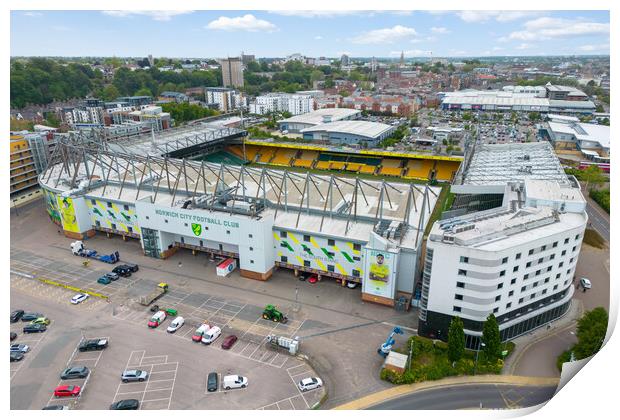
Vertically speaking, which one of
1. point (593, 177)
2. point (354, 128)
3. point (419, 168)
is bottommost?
point (419, 168)

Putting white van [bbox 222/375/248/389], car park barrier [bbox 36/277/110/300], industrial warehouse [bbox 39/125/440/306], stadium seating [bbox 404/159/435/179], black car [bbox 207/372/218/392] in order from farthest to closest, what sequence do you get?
stadium seating [bbox 404/159/435/179] → car park barrier [bbox 36/277/110/300] → industrial warehouse [bbox 39/125/440/306] → white van [bbox 222/375/248/389] → black car [bbox 207/372/218/392]

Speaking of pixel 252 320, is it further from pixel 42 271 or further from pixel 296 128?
pixel 296 128

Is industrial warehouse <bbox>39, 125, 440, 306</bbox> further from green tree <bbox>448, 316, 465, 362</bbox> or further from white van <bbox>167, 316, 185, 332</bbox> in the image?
white van <bbox>167, 316, 185, 332</bbox>

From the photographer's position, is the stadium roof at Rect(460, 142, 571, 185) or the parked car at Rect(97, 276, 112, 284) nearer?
the parked car at Rect(97, 276, 112, 284)

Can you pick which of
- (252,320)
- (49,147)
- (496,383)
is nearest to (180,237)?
(252,320)

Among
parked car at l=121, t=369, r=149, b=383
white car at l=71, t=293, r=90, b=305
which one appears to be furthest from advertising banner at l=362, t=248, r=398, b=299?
white car at l=71, t=293, r=90, b=305

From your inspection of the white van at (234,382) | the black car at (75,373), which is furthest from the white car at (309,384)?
the black car at (75,373)

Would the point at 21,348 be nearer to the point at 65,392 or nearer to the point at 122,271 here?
the point at 65,392

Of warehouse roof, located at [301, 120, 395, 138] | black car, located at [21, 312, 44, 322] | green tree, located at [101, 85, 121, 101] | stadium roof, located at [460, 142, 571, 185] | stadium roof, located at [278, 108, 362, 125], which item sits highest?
green tree, located at [101, 85, 121, 101]

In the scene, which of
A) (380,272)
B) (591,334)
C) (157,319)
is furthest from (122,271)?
(591,334)

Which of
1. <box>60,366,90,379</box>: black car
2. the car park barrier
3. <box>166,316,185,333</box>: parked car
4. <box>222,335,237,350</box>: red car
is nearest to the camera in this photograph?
<box>60,366,90,379</box>: black car
